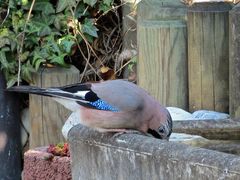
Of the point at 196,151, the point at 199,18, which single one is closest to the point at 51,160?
the point at 199,18

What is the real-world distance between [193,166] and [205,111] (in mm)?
2029

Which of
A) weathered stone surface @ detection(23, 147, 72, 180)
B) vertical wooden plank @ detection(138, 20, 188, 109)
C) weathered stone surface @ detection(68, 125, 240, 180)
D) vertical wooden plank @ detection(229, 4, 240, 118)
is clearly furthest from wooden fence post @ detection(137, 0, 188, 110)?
weathered stone surface @ detection(68, 125, 240, 180)

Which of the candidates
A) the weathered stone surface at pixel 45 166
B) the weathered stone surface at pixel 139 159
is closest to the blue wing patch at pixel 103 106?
the weathered stone surface at pixel 139 159

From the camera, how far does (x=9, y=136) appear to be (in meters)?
6.53

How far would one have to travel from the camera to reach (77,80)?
20.9 ft

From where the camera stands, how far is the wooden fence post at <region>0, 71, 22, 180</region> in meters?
6.49

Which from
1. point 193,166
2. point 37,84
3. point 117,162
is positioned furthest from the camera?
point 37,84

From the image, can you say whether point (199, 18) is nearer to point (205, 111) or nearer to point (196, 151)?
point (205, 111)

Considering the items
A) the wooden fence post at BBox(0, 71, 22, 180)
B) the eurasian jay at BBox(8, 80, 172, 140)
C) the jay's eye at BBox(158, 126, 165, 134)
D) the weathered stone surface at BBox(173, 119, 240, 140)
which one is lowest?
the wooden fence post at BBox(0, 71, 22, 180)

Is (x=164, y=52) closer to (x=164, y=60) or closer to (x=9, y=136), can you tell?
(x=164, y=60)

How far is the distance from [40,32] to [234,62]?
5.18ft

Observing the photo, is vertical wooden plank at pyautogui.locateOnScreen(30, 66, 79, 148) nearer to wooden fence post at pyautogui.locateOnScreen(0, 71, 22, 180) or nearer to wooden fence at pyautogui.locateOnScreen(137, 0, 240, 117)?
wooden fence post at pyautogui.locateOnScreen(0, 71, 22, 180)

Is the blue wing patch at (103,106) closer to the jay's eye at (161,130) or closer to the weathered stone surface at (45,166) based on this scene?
the jay's eye at (161,130)

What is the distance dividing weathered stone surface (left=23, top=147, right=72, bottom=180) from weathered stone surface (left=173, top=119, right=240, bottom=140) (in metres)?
0.93
